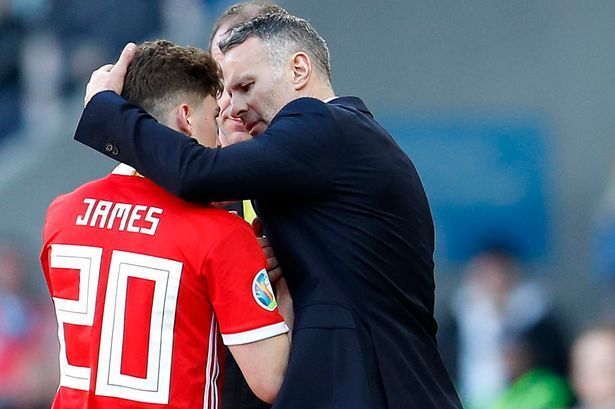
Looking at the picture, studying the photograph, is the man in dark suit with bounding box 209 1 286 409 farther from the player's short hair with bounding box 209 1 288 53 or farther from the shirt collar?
the shirt collar

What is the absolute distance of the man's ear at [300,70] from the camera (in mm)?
2988

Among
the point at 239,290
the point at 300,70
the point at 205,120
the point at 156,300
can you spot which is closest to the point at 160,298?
the point at 156,300

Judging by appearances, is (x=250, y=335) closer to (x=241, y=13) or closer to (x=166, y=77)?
(x=166, y=77)

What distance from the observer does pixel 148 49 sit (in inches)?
113

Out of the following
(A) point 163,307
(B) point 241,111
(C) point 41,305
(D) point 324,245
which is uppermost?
(B) point 241,111

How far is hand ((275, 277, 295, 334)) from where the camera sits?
2885 millimetres

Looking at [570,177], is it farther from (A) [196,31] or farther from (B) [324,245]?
(B) [324,245]

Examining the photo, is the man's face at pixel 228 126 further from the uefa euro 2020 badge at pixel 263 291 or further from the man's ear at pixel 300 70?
the uefa euro 2020 badge at pixel 263 291

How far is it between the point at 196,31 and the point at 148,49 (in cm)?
501

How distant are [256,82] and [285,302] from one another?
0.50m

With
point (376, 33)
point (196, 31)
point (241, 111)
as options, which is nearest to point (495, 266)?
point (376, 33)

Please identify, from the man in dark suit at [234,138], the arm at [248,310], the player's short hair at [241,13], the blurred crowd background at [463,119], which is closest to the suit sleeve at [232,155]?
the arm at [248,310]

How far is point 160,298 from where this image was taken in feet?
8.91

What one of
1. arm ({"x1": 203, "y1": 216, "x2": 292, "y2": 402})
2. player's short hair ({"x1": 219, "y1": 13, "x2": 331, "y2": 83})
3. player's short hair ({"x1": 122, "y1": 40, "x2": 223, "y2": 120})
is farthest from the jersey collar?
player's short hair ({"x1": 219, "y1": 13, "x2": 331, "y2": 83})
